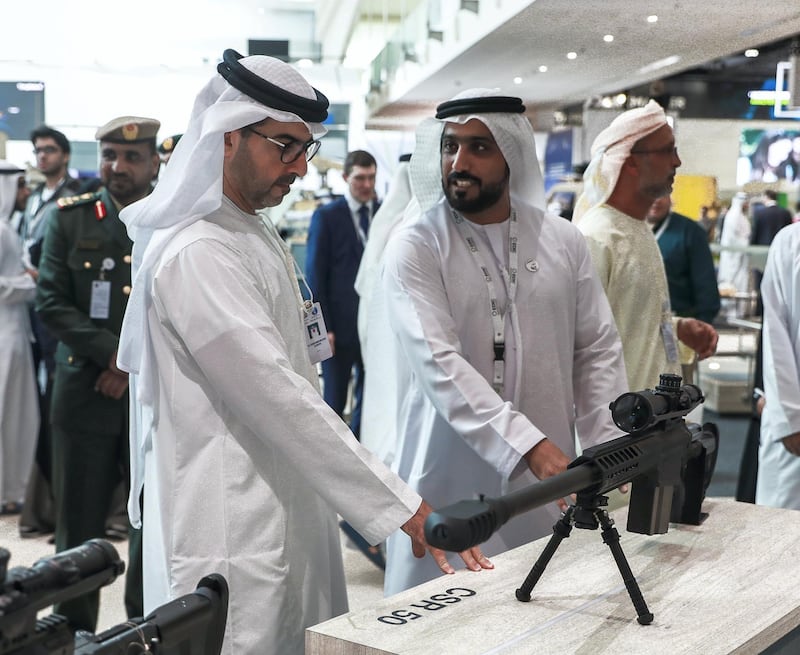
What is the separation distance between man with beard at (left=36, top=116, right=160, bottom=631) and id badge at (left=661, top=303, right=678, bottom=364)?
1775mm

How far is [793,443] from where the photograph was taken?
3.46m

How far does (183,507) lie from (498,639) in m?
0.67

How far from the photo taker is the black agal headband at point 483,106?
8.92 ft

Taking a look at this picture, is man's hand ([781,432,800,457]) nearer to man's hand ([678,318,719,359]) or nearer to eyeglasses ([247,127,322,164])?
man's hand ([678,318,719,359])

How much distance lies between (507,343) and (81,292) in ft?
6.08

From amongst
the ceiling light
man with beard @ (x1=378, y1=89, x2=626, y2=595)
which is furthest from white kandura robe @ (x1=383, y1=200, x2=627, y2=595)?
the ceiling light

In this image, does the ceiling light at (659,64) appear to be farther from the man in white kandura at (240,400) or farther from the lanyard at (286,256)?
the man in white kandura at (240,400)

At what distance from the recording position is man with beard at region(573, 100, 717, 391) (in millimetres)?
3219

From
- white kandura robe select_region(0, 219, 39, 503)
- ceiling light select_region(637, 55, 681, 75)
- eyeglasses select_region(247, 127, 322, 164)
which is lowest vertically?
white kandura robe select_region(0, 219, 39, 503)

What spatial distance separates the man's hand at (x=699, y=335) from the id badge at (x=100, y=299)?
196 cm

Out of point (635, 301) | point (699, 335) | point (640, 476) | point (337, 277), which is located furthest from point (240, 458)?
point (337, 277)

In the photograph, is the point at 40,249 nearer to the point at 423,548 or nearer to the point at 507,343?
the point at 507,343

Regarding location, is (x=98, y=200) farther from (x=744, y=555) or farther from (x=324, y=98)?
(x=744, y=555)

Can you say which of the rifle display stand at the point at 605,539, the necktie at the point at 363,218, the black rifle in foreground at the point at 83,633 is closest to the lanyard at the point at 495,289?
the rifle display stand at the point at 605,539
